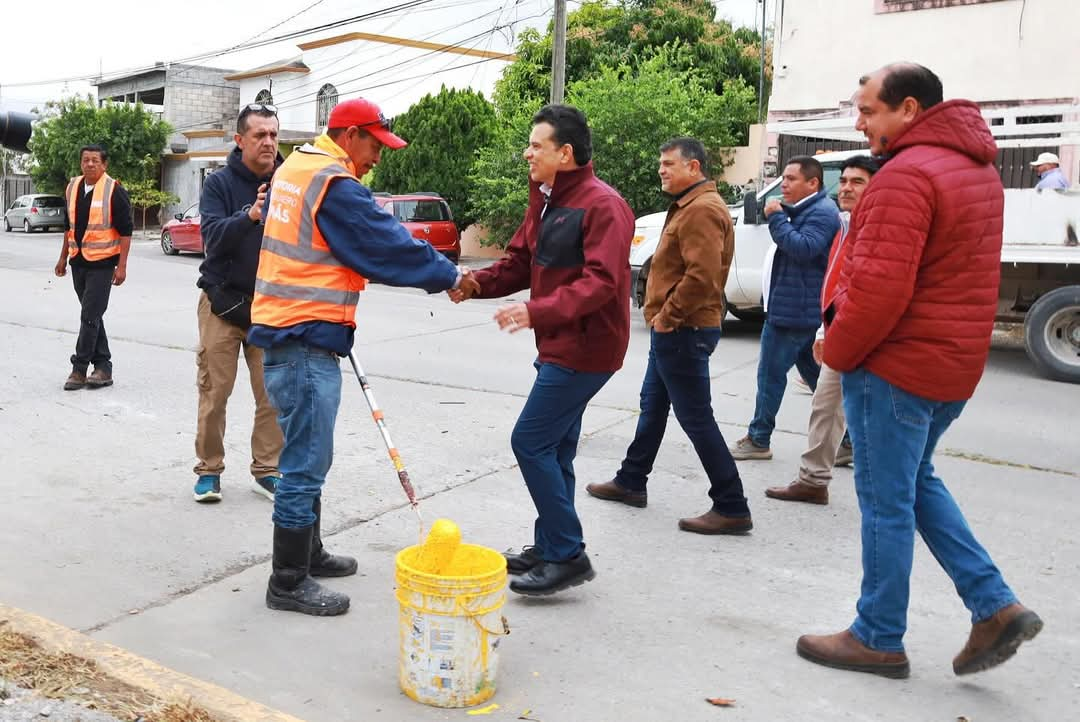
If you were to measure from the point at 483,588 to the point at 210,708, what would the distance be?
895 mm

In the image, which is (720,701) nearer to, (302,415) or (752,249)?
(302,415)

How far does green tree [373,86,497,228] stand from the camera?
2555 cm

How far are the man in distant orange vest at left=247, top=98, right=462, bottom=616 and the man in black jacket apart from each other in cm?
130

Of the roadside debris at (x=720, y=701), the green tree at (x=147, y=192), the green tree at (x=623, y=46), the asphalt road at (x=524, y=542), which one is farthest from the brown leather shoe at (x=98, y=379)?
the green tree at (x=147, y=192)

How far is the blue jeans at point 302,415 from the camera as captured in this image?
158 inches

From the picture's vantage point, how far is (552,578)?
423 centimetres

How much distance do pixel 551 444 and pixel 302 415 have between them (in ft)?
3.19

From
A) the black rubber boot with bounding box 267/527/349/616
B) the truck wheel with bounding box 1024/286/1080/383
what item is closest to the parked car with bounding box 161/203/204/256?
the truck wheel with bounding box 1024/286/1080/383

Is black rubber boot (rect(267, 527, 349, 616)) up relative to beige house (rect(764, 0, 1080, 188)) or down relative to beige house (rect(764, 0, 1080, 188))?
down

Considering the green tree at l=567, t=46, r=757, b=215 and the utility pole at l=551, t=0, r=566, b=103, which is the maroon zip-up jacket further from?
the green tree at l=567, t=46, r=757, b=215

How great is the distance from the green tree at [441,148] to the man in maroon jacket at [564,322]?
70.9ft

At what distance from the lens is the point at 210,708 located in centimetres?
322

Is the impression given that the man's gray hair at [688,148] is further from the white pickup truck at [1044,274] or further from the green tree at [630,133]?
the green tree at [630,133]

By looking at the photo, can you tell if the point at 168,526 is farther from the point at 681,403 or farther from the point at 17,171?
the point at 17,171
